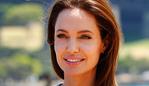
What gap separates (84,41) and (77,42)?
0.01m

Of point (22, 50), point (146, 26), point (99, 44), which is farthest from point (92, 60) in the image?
point (146, 26)

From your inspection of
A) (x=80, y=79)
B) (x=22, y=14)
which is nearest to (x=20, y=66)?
(x=22, y=14)

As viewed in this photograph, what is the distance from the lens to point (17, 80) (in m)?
12.8

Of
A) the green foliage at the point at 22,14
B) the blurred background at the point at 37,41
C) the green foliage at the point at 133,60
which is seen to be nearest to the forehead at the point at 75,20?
the blurred background at the point at 37,41

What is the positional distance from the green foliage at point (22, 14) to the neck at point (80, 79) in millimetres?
15637

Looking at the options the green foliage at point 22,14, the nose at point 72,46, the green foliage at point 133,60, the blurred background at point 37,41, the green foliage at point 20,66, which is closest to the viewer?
the nose at point 72,46

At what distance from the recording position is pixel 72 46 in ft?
3.25

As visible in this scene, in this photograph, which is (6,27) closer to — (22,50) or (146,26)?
(22,50)

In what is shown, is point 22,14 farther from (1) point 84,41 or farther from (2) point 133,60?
(1) point 84,41

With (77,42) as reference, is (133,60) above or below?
below

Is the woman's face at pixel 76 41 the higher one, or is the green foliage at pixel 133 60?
the woman's face at pixel 76 41

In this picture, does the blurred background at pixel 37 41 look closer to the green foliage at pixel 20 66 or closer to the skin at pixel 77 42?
the green foliage at pixel 20 66

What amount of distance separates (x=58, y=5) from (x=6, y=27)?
1615cm

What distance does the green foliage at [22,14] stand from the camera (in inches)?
661
